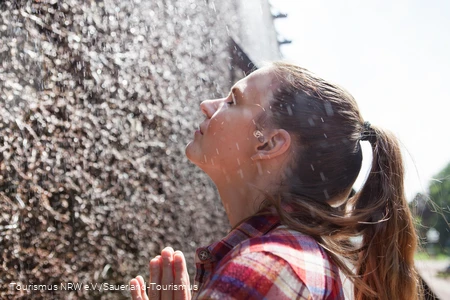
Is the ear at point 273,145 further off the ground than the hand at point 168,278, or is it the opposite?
the ear at point 273,145

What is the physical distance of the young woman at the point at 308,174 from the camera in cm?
141

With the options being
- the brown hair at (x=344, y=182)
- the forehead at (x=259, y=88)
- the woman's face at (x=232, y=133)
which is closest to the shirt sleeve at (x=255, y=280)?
the brown hair at (x=344, y=182)

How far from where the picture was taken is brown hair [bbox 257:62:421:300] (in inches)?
59.2

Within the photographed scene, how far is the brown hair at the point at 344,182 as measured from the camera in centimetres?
150

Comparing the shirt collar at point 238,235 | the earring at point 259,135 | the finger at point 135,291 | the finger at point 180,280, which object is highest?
the earring at point 259,135

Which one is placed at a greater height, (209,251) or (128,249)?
(209,251)

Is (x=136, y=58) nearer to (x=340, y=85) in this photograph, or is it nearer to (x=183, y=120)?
(x=183, y=120)

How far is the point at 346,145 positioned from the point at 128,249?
2.20m

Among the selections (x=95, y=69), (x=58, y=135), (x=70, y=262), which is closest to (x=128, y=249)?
(x=70, y=262)

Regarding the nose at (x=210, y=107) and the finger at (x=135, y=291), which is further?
the nose at (x=210, y=107)

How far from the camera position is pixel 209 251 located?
1321 millimetres

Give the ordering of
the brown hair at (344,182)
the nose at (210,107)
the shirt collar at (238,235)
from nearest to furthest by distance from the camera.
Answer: the shirt collar at (238,235) → the brown hair at (344,182) → the nose at (210,107)

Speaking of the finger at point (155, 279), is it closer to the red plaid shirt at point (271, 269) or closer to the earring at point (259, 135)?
the red plaid shirt at point (271, 269)

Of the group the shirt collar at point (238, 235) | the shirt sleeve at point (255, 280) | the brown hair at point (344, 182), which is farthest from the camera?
the brown hair at point (344, 182)
